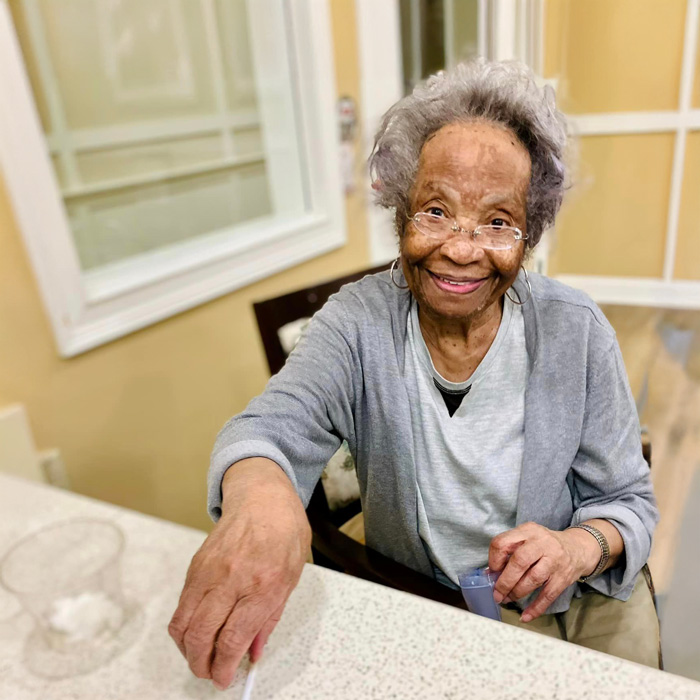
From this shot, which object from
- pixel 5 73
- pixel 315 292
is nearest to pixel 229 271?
pixel 315 292

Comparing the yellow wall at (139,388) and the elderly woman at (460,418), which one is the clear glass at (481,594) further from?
the yellow wall at (139,388)

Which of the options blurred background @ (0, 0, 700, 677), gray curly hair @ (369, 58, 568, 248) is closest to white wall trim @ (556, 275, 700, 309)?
blurred background @ (0, 0, 700, 677)

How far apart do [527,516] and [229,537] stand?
386 millimetres

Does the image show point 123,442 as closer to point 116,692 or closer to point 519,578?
point 116,692

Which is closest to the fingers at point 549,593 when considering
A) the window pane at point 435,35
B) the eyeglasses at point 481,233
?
the eyeglasses at point 481,233

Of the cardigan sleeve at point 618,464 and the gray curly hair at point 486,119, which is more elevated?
the gray curly hair at point 486,119

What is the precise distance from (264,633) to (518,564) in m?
0.27

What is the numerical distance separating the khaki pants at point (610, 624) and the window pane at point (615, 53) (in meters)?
0.55

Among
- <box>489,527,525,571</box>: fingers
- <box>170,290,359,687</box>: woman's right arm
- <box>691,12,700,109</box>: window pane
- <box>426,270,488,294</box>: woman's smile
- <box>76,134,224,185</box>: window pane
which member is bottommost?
<box>489,527,525,571</box>: fingers

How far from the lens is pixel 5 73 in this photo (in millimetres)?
1133

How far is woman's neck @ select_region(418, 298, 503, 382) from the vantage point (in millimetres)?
732

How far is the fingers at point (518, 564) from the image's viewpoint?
61 cm

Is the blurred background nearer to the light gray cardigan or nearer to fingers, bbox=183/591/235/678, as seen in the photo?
the light gray cardigan

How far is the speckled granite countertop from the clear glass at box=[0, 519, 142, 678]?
2cm
